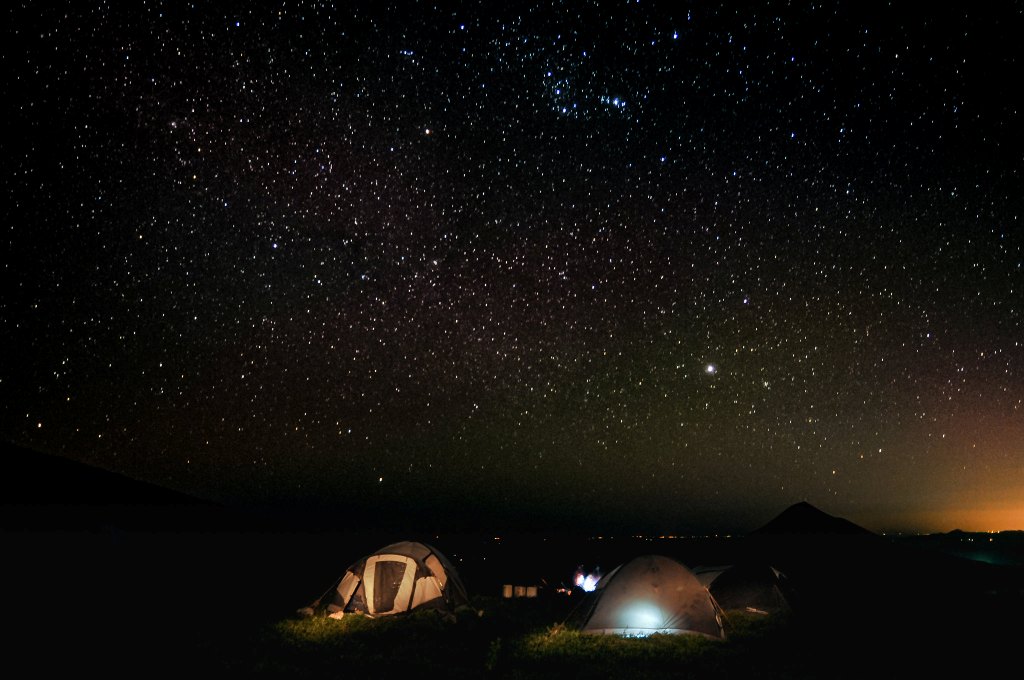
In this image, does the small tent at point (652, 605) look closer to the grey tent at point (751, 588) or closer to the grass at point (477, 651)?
the grass at point (477, 651)

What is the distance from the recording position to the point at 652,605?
13.7 m

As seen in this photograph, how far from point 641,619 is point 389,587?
22.0 ft

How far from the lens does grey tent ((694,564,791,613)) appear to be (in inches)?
666

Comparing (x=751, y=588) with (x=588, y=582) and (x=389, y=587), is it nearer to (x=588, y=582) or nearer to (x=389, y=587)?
(x=389, y=587)

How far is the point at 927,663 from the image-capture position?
12.0 metres

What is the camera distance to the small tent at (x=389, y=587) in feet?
55.0

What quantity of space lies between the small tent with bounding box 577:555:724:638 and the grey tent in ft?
9.92

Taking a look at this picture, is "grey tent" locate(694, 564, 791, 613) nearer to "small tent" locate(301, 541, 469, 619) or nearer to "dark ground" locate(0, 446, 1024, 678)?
"dark ground" locate(0, 446, 1024, 678)

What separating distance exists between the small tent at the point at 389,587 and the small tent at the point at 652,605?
468cm

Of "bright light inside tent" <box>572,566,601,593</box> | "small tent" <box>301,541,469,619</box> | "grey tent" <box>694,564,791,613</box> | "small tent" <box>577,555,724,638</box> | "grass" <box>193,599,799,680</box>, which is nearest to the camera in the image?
"grass" <box>193,599,799,680</box>

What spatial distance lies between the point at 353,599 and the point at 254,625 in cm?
248

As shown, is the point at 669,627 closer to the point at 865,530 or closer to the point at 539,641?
the point at 539,641

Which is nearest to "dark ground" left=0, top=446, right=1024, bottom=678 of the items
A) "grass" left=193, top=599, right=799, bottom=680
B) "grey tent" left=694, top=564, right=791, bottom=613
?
"grass" left=193, top=599, right=799, bottom=680

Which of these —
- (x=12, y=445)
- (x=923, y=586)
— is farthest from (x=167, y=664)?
(x=12, y=445)
